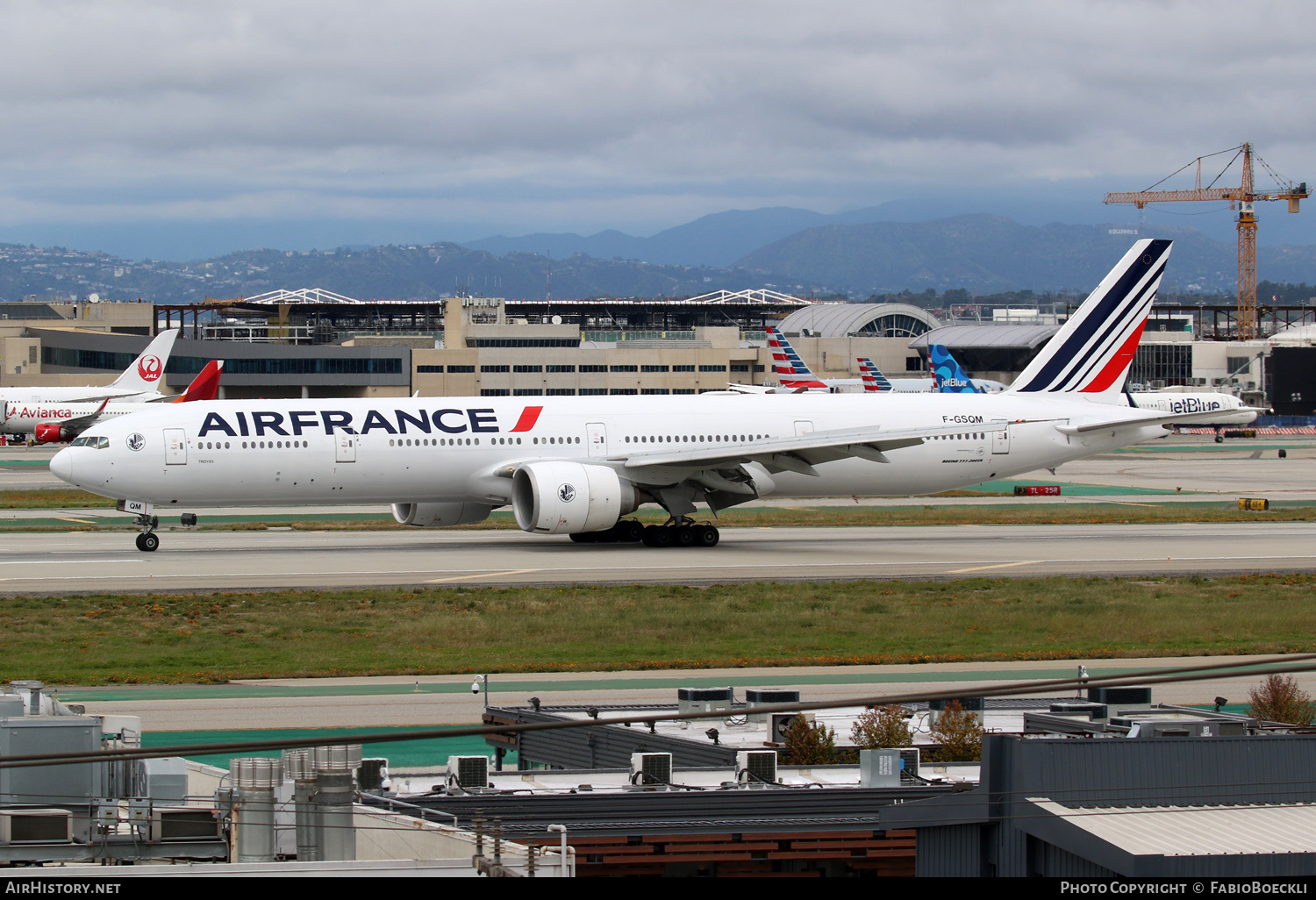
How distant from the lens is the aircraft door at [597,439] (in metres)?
45.4

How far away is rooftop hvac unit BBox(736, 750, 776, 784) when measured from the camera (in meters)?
16.6

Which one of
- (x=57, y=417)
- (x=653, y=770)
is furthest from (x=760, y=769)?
(x=57, y=417)

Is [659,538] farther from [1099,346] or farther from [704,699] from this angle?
[704,699]

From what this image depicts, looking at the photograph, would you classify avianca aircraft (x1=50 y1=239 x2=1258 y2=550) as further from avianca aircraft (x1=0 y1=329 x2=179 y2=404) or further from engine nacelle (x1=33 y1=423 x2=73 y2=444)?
avianca aircraft (x1=0 y1=329 x2=179 y2=404)

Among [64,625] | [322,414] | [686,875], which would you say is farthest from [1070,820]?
[322,414]

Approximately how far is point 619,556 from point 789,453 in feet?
20.7

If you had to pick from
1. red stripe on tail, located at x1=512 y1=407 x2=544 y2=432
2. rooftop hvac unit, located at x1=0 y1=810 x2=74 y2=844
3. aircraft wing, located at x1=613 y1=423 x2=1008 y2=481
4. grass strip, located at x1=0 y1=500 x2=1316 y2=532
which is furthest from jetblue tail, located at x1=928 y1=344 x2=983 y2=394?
rooftop hvac unit, located at x1=0 y1=810 x2=74 y2=844

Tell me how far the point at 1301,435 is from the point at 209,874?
124689 millimetres

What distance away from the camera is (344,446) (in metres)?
42.8

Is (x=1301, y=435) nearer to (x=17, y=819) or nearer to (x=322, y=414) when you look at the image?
(x=322, y=414)

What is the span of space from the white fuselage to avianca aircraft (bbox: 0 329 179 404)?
69.3 m

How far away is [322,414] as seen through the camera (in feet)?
142

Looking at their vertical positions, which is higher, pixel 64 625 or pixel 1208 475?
→ pixel 1208 475

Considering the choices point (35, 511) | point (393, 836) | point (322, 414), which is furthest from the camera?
point (35, 511)
